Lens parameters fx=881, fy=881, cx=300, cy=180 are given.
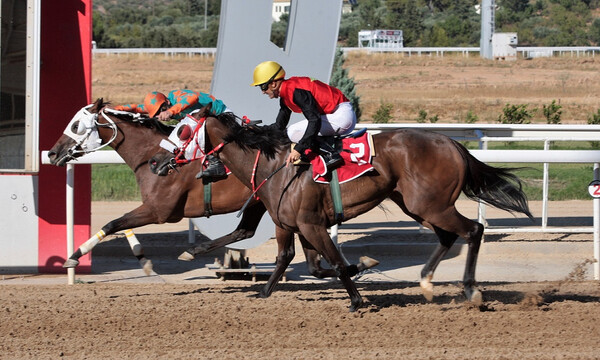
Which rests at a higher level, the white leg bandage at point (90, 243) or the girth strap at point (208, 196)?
the girth strap at point (208, 196)

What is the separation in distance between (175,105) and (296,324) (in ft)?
7.06

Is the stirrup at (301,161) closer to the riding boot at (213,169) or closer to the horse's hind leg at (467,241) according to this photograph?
the riding boot at (213,169)

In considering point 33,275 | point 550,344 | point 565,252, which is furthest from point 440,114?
point 550,344

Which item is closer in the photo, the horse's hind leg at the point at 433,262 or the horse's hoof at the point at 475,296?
the horse's hoof at the point at 475,296

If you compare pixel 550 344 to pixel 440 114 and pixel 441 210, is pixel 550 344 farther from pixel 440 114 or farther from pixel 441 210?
pixel 440 114

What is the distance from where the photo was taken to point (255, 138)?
6.12 meters

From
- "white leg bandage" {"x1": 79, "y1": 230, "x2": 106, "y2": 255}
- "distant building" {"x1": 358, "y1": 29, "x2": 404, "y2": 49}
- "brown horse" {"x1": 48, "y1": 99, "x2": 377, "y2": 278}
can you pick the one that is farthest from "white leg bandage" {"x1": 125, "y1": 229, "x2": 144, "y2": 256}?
"distant building" {"x1": 358, "y1": 29, "x2": 404, "y2": 49}

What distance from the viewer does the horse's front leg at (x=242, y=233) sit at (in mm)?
6910

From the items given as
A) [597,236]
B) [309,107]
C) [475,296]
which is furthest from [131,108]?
[597,236]

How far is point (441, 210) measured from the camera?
605cm

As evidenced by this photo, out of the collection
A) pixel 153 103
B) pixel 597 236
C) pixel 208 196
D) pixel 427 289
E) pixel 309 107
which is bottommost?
pixel 427 289

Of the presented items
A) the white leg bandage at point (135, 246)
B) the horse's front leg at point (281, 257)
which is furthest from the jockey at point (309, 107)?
the white leg bandage at point (135, 246)

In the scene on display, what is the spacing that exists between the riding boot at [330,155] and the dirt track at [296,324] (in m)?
1.02

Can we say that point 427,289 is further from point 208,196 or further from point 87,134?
point 87,134
